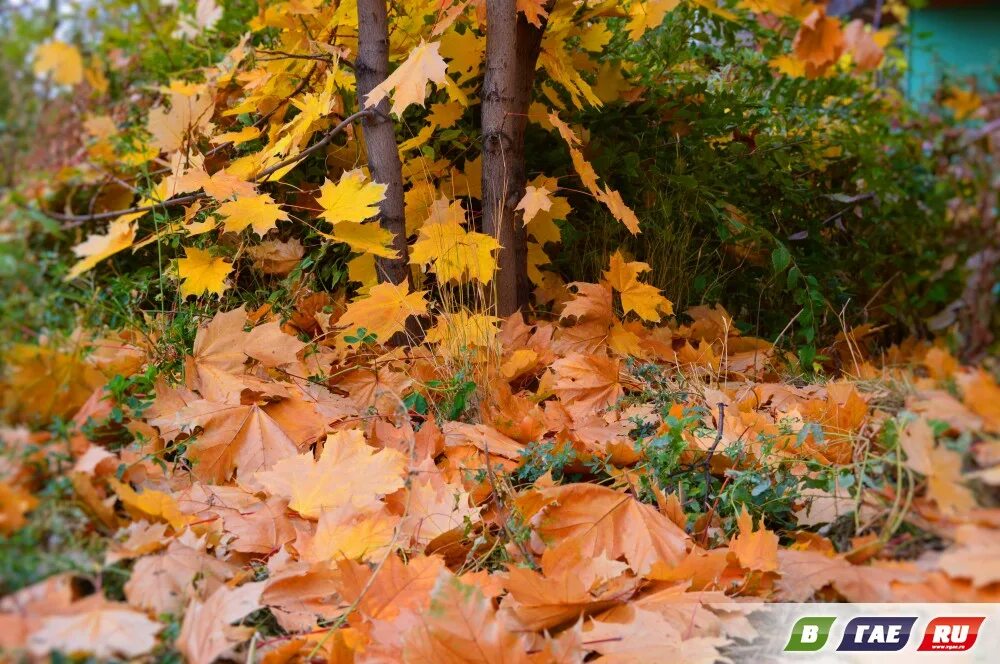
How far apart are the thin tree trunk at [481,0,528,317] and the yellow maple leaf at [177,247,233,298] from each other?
0.58 m

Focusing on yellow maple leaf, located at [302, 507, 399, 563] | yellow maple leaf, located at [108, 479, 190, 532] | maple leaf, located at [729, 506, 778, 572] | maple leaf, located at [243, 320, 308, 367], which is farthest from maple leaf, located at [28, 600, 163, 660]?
maple leaf, located at [243, 320, 308, 367]

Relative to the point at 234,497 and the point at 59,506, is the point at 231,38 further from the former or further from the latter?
the point at 59,506

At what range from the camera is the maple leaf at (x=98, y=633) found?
0.67 meters

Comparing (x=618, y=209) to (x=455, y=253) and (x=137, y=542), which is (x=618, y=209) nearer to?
(x=455, y=253)

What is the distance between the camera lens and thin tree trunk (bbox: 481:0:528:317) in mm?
1818

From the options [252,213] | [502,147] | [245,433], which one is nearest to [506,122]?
[502,147]

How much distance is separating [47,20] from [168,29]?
2.30 meters

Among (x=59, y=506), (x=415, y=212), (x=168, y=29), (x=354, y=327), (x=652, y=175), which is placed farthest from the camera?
(x=168, y=29)

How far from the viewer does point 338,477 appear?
1251mm

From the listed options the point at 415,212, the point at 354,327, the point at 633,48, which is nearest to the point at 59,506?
the point at 354,327

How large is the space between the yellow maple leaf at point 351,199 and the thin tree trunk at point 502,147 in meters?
0.32

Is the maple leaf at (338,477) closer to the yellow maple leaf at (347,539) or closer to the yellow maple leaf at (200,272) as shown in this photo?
the yellow maple leaf at (347,539)

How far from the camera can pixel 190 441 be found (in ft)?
4.37

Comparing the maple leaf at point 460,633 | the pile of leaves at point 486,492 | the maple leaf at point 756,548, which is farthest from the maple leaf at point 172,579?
the maple leaf at point 756,548
